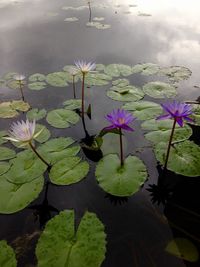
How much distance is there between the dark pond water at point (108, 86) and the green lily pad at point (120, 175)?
0.23ft

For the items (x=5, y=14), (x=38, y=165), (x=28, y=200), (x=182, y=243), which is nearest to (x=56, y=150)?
(x=38, y=165)

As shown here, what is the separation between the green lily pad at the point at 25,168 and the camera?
1.95 meters

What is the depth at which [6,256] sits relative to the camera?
1.49 meters

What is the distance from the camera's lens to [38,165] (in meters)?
2.05

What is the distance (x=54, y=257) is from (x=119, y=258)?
353 mm

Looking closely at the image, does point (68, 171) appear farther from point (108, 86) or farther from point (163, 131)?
point (108, 86)

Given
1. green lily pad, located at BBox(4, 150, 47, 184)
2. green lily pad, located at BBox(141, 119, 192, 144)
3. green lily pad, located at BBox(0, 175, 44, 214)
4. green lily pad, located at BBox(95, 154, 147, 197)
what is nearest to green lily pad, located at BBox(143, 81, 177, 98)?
green lily pad, located at BBox(141, 119, 192, 144)

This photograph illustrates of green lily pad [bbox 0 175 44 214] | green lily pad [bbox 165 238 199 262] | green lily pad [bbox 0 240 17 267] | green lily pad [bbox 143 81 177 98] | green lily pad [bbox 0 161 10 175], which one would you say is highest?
green lily pad [bbox 143 81 177 98]

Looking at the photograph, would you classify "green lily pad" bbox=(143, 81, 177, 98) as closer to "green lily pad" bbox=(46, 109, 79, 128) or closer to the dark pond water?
the dark pond water

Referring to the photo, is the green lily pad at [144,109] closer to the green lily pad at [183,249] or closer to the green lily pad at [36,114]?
the green lily pad at [36,114]

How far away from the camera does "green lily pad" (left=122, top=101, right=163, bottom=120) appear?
8.25 feet

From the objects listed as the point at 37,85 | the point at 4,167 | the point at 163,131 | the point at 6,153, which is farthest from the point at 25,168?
the point at 37,85

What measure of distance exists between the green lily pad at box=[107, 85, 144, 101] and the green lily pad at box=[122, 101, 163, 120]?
0.14 meters

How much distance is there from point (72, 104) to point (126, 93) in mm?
600
